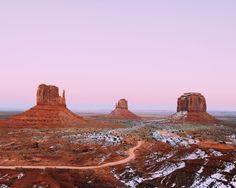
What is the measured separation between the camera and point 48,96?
6427 inches

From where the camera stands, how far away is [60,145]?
323 ft

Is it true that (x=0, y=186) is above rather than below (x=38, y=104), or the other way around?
below

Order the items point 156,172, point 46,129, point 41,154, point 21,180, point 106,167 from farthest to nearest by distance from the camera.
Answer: point 46,129
point 41,154
point 106,167
point 156,172
point 21,180

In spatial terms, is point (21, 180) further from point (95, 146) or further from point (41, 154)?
point (95, 146)

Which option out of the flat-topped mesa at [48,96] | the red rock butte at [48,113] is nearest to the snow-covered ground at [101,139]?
the red rock butte at [48,113]

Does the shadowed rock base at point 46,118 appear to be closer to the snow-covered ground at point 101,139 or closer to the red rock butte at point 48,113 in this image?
the red rock butte at point 48,113

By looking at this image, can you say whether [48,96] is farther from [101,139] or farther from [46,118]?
[101,139]

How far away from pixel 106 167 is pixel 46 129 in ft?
258

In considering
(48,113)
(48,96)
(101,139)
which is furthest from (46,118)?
(101,139)

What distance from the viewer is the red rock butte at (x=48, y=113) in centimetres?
15350

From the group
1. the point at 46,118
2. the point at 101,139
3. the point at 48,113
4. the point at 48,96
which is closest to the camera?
the point at 101,139

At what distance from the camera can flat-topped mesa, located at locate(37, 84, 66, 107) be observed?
16275 cm

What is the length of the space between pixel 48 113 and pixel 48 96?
31.8 feet

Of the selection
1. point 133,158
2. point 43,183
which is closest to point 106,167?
point 133,158
